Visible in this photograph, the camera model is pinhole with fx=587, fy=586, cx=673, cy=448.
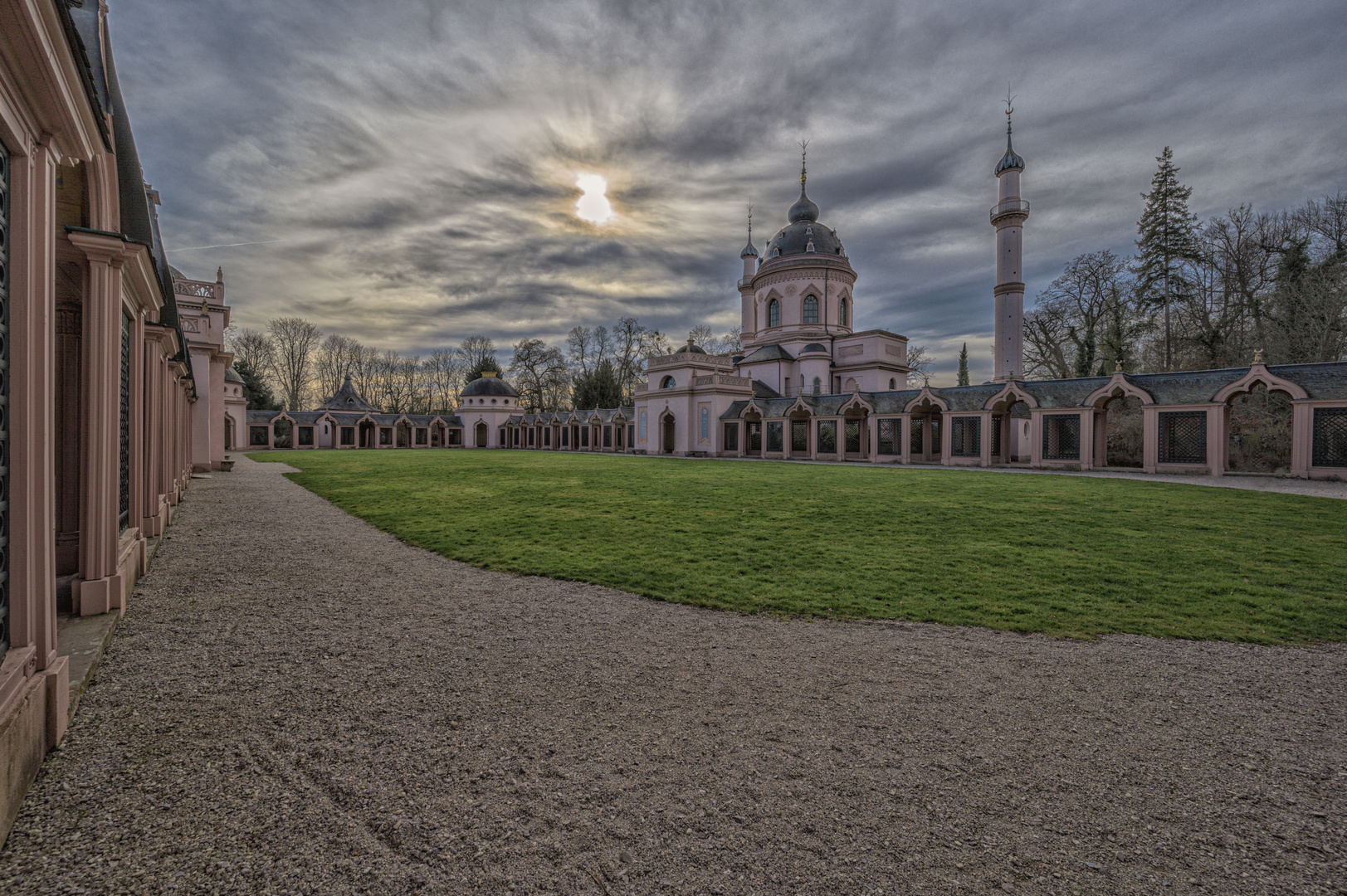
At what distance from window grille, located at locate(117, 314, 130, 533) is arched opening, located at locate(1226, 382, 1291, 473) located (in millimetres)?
31897

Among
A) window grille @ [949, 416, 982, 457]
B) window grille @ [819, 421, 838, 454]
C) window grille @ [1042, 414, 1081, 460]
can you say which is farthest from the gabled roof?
window grille @ [1042, 414, 1081, 460]

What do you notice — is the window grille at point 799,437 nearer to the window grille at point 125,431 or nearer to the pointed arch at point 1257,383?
the pointed arch at point 1257,383

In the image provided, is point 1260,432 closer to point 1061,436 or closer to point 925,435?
point 1061,436

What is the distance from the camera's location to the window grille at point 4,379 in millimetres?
2885

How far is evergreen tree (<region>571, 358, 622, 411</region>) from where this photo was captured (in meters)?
64.7

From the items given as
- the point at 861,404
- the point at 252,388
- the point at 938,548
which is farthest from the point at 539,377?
the point at 938,548

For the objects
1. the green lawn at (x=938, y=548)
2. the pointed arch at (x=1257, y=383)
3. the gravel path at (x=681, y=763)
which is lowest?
the gravel path at (x=681, y=763)

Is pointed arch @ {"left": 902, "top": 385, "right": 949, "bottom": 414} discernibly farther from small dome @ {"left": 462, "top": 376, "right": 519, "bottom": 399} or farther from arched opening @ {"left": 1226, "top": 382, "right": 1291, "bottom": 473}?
small dome @ {"left": 462, "top": 376, "right": 519, "bottom": 399}

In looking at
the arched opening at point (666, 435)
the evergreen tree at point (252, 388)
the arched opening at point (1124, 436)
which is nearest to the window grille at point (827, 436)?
the arched opening at point (666, 435)

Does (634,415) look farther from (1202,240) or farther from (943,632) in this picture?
(943,632)

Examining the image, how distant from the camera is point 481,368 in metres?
72.7

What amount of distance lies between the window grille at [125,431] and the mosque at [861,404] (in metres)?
31.1

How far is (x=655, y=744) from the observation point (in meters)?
3.38

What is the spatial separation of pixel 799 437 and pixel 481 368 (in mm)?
48113
